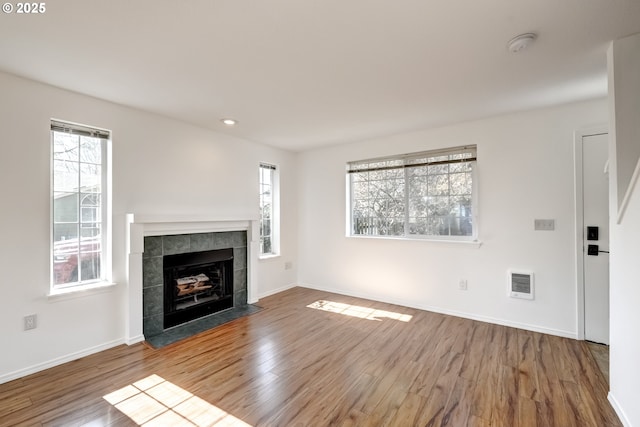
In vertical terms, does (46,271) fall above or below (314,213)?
below

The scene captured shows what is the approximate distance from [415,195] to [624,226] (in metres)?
2.33

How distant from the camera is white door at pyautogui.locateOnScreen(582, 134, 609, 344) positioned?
113 inches

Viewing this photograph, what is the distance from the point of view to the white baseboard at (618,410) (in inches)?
70.3

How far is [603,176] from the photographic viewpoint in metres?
2.89

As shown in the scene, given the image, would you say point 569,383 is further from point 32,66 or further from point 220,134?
point 32,66

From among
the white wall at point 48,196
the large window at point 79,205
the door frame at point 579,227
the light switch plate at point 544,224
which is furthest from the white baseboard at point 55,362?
the door frame at point 579,227

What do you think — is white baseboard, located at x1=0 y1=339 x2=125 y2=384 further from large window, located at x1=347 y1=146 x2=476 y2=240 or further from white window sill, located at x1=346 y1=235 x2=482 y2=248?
large window, located at x1=347 y1=146 x2=476 y2=240

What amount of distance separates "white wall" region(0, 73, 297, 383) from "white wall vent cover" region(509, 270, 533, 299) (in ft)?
11.9

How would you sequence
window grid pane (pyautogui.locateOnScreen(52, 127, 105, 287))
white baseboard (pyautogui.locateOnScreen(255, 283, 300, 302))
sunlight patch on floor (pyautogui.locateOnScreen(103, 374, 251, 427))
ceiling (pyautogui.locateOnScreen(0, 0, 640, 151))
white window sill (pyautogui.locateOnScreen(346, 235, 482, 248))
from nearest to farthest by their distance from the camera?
ceiling (pyautogui.locateOnScreen(0, 0, 640, 151)) < sunlight patch on floor (pyautogui.locateOnScreen(103, 374, 251, 427)) < window grid pane (pyautogui.locateOnScreen(52, 127, 105, 287)) < white window sill (pyautogui.locateOnScreen(346, 235, 482, 248)) < white baseboard (pyautogui.locateOnScreen(255, 283, 300, 302))

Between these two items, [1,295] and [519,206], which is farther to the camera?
[519,206]

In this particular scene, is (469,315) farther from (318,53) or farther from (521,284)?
(318,53)

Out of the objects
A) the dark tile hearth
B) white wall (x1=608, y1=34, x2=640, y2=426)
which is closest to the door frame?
white wall (x1=608, y1=34, x2=640, y2=426)

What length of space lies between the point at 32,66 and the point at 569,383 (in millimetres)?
4822

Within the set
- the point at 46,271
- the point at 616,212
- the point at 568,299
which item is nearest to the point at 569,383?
the point at 568,299
